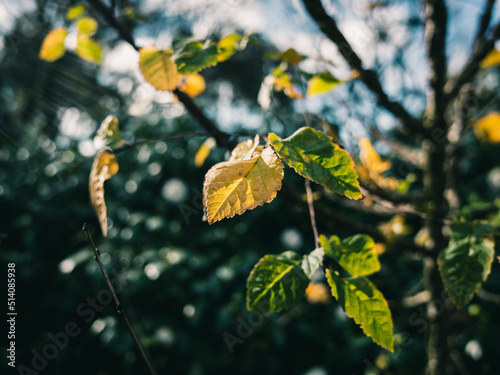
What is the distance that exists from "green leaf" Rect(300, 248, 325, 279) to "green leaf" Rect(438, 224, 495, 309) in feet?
0.81

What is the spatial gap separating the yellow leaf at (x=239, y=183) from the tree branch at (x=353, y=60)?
1.21ft

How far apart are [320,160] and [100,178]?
325 millimetres

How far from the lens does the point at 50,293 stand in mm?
1623

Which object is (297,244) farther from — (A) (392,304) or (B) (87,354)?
(B) (87,354)

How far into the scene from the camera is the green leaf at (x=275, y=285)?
41 cm

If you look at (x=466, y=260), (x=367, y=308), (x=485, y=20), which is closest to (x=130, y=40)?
(x=367, y=308)

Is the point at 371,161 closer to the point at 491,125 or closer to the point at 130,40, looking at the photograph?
the point at 491,125

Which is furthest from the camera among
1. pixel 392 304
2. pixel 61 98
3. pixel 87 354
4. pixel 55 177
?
pixel 61 98

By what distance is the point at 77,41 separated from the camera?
0.78 m

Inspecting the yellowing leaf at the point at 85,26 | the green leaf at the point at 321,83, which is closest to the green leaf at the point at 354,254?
the green leaf at the point at 321,83

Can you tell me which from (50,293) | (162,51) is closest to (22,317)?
(50,293)

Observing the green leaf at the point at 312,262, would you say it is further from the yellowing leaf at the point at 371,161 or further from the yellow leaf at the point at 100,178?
the yellowing leaf at the point at 371,161

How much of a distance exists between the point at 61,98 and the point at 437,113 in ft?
7.91

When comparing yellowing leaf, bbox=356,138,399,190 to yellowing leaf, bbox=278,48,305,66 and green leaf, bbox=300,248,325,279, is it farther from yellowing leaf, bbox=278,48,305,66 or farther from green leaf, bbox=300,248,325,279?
green leaf, bbox=300,248,325,279
